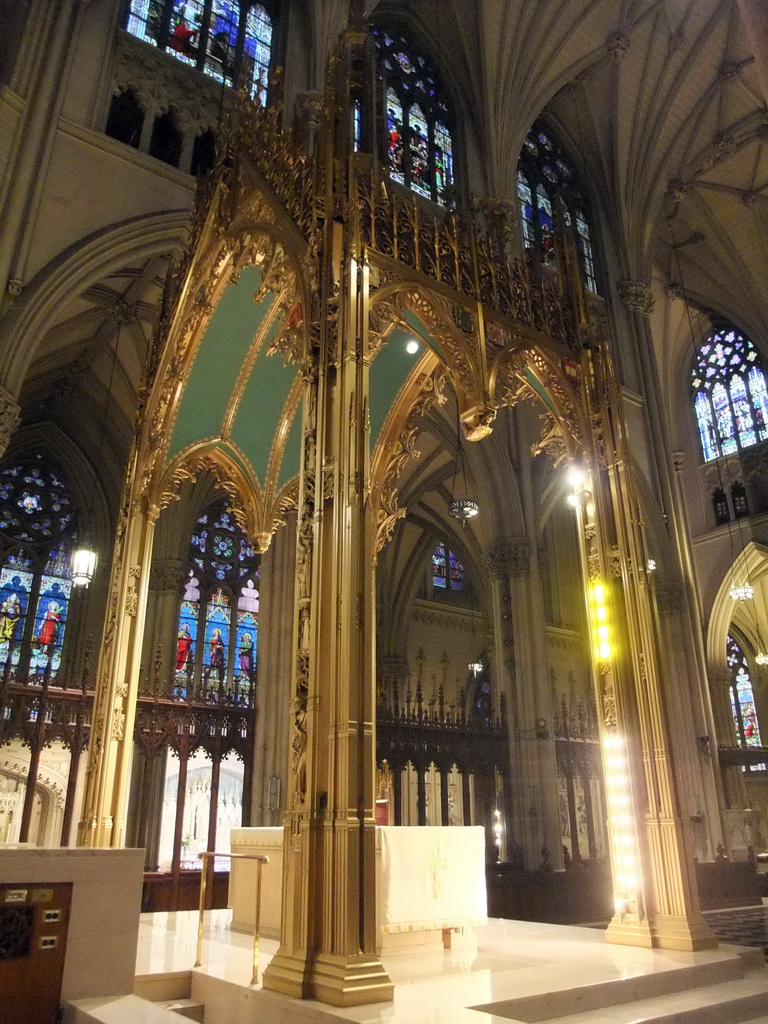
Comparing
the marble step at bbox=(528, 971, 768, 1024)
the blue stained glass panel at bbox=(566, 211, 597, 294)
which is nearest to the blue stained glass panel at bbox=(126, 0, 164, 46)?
the blue stained glass panel at bbox=(566, 211, 597, 294)

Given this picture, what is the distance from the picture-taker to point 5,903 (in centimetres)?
404

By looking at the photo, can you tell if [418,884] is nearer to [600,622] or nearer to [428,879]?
[428,879]

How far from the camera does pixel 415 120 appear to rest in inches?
651

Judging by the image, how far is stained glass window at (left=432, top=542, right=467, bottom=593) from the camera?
A: 84.4 ft

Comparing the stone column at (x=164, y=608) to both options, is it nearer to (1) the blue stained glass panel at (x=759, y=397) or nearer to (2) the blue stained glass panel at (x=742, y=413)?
(2) the blue stained glass panel at (x=742, y=413)

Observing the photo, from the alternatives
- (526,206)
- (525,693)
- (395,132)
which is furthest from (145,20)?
(525,693)

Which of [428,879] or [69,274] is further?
[69,274]

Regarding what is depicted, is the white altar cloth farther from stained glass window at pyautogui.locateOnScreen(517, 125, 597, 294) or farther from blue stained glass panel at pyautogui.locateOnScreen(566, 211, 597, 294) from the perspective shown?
blue stained glass panel at pyautogui.locateOnScreen(566, 211, 597, 294)

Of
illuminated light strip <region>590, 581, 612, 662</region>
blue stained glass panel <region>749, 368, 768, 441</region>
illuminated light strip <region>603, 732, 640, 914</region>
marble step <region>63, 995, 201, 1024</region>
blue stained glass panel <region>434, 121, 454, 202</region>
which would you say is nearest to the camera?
marble step <region>63, 995, 201, 1024</region>

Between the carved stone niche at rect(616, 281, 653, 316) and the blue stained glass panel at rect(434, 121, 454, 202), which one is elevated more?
the blue stained glass panel at rect(434, 121, 454, 202)

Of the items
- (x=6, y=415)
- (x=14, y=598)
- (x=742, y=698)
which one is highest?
(x=14, y=598)

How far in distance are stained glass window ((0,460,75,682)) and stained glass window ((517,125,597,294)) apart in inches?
501

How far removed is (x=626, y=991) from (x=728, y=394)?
68.8 ft

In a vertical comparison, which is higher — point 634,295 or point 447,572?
point 634,295
